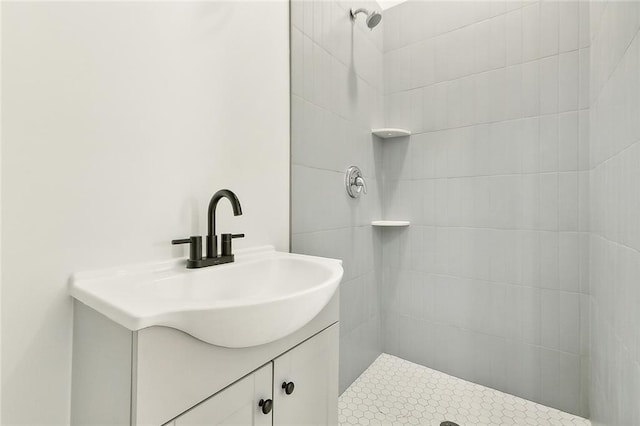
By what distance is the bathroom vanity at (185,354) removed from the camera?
1.72 ft

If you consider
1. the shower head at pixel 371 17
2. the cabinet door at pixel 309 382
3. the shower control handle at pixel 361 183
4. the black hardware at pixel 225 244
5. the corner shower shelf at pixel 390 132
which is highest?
the shower head at pixel 371 17

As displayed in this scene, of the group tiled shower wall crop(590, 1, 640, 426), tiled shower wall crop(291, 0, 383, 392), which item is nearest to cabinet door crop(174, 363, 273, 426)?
tiled shower wall crop(291, 0, 383, 392)

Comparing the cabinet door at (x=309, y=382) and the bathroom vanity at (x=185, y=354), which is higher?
the bathroom vanity at (x=185, y=354)

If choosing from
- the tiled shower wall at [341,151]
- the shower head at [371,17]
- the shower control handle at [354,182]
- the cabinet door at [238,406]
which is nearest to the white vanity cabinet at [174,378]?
the cabinet door at [238,406]

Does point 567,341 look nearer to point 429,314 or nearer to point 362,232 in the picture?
point 429,314

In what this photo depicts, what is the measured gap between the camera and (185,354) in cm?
57

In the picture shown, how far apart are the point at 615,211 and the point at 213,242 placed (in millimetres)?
1198

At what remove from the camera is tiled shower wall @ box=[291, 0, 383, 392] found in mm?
1352

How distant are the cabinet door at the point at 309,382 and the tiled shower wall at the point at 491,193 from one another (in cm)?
105

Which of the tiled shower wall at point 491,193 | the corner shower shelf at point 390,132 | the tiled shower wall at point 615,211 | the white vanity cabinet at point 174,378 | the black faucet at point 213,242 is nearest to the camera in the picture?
A: the white vanity cabinet at point 174,378

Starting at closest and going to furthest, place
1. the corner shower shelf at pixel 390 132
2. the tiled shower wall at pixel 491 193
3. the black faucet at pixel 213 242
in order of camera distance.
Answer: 1. the black faucet at pixel 213 242
2. the tiled shower wall at pixel 491 193
3. the corner shower shelf at pixel 390 132

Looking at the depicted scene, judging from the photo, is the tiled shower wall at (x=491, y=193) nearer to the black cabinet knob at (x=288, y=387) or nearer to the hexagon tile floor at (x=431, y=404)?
the hexagon tile floor at (x=431, y=404)

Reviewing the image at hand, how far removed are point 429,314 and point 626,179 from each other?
1.26m

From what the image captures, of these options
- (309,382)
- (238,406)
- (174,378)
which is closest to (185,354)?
(174,378)
